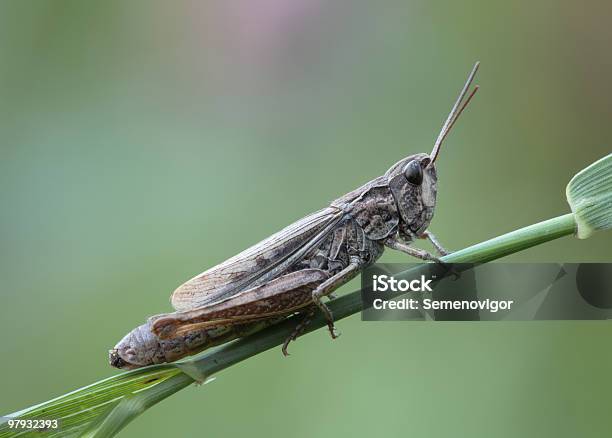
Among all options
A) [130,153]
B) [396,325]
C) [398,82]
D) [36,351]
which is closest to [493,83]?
[398,82]

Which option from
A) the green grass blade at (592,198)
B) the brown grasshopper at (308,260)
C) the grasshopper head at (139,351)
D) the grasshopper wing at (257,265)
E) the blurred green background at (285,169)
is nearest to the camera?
the green grass blade at (592,198)

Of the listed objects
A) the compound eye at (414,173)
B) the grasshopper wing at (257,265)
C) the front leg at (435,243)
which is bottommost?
the front leg at (435,243)

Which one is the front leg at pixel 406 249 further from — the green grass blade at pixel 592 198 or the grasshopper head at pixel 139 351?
the grasshopper head at pixel 139 351

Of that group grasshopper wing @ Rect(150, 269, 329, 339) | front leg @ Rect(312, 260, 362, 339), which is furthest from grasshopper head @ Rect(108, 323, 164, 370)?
front leg @ Rect(312, 260, 362, 339)

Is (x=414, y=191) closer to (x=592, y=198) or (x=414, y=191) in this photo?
(x=414, y=191)

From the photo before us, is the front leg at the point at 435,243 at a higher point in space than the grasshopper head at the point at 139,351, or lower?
higher

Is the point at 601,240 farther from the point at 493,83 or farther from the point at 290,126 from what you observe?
the point at 290,126

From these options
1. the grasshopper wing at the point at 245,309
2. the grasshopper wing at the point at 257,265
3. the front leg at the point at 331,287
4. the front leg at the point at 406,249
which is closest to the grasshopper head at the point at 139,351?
the grasshopper wing at the point at 245,309
